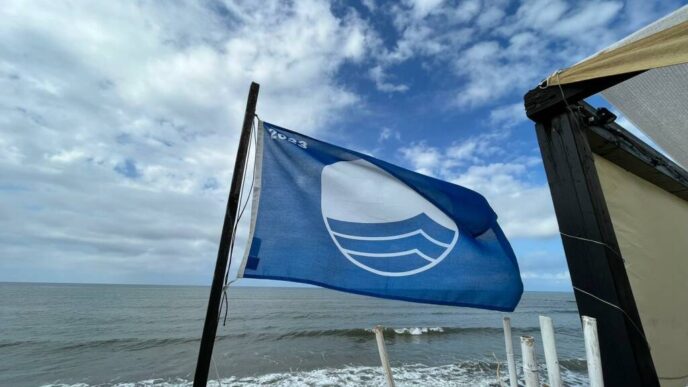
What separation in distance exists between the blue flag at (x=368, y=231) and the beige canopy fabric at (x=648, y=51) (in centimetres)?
169

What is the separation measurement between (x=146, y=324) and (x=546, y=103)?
3188 centimetres

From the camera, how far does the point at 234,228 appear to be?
2.36 meters

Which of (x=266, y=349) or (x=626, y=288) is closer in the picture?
(x=626, y=288)

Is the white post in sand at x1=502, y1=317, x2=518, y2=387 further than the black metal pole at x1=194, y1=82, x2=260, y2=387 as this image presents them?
Yes

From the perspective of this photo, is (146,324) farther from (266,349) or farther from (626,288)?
(626,288)

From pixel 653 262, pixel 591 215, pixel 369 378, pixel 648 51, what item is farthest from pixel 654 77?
pixel 369 378

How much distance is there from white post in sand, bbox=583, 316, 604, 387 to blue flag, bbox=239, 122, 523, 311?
1.51 m

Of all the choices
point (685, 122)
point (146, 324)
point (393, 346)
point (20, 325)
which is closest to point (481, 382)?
point (393, 346)

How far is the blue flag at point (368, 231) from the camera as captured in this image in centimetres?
282

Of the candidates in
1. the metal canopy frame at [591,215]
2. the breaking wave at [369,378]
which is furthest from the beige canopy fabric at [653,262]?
the breaking wave at [369,378]

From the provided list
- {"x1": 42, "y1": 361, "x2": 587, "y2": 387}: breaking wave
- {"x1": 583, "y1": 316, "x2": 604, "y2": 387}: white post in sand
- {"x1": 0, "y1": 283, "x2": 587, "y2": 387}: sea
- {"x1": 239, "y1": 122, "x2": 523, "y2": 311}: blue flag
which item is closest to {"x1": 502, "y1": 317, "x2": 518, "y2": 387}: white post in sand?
{"x1": 239, "y1": 122, "x2": 523, "y2": 311}: blue flag

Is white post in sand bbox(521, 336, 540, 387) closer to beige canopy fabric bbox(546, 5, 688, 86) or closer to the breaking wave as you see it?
beige canopy fabric bbox(546, 5, 688, 86)

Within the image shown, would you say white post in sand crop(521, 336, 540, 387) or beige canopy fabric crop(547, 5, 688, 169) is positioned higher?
beige canopy fabric crop(547, 5, 688, 169)

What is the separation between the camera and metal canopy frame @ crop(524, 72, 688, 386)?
81.3 inches
